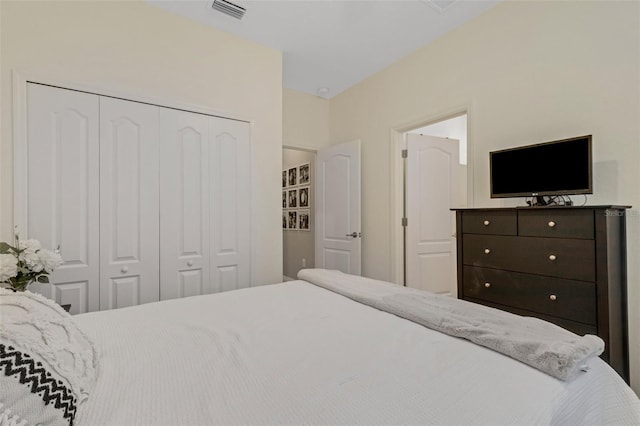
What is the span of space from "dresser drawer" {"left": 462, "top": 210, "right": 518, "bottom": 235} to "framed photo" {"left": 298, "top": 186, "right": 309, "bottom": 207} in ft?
9.69

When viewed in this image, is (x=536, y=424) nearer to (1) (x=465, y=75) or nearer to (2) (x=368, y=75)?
(1) (x=465, y=75)

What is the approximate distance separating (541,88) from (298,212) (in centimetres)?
363

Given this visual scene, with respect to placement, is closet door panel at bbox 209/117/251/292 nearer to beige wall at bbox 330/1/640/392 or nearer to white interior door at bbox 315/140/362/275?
white interior door at bbox 315/140/362/275

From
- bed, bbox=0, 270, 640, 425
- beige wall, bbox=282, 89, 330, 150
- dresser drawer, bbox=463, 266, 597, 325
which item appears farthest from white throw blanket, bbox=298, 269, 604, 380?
beige wall, bbox=282, 89, 330, 150

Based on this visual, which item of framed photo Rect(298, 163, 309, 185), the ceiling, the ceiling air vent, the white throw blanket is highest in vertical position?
the ceiling air vent

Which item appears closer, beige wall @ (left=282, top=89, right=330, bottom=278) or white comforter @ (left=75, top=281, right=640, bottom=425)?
white comforter @ (left=75, top=281, right=640, bottom=425)

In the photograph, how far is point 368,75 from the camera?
3.69 metres

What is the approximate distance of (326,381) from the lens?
0.83m

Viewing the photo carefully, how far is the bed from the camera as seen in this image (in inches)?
26.8

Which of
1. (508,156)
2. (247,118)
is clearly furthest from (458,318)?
(247,118)

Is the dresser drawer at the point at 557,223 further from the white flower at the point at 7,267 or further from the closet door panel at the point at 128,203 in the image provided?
the white flower at the point at 7,267

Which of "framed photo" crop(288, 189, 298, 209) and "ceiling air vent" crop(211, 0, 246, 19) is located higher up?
"ceiling air vent" crop(211, 0, 246, 19)

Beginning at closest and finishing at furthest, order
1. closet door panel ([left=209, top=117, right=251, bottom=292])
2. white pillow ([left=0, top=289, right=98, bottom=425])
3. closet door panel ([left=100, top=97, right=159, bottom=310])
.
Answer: white pillow ([left=0, top=289, right=98, bottom=425]) < closet door panel ([left=100, top=97, right=159, bottom=310]) < closet door panel ([left=209, top=117, right=251, bottom=292])

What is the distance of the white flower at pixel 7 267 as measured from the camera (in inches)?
62.7
